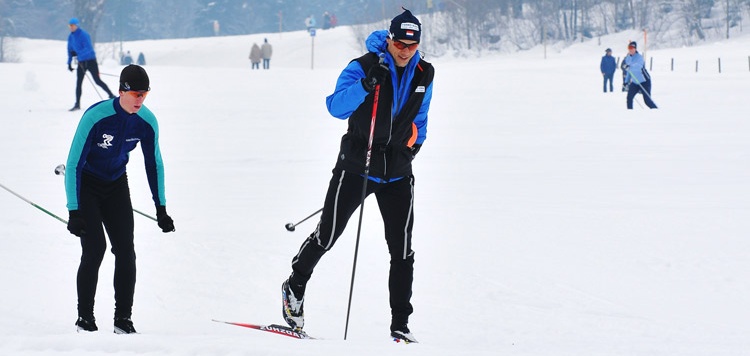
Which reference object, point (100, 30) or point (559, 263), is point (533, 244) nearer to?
point (559, 263)

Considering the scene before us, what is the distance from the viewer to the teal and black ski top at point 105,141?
4.80 m

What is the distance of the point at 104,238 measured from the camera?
5008mm

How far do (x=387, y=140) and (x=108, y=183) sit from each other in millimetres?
1450

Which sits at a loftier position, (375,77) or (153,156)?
(375,77)

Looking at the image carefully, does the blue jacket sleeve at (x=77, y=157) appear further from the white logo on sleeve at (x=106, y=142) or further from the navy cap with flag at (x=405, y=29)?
the navy cap with flag at (x=405, y=29)

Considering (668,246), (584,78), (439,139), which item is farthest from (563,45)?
(668,246)

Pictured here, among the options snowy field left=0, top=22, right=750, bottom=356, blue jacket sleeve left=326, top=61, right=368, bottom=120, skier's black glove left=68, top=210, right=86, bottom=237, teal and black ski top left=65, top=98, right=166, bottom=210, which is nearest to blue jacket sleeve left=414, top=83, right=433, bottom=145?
blue jacket sleeve left=326, top=61, right=368, bottom=120

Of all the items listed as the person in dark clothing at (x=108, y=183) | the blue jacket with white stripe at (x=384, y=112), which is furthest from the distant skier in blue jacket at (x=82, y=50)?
the blue jacket with white stripe at (x=384, y=112)

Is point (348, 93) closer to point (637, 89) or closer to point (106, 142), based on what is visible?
point (106, 142)

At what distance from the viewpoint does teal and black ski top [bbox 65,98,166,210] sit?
189 inches

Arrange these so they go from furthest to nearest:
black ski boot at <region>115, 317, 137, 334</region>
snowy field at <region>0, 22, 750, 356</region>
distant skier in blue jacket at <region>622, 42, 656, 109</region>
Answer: distant skier in blue jacket at <region>622, 42, 656, 109</region> < snowy field at <region>0, 22, 750, 356</region> < black ski boot at <region>115, 317, 137, 334</region>

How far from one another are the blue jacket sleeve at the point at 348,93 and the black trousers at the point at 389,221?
14.6 inches

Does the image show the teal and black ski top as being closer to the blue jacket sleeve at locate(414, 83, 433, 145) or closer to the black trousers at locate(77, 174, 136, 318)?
the black trousers at locate(77, 174, 136, 318)

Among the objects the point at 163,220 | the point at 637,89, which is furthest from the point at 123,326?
the point at 637,89
